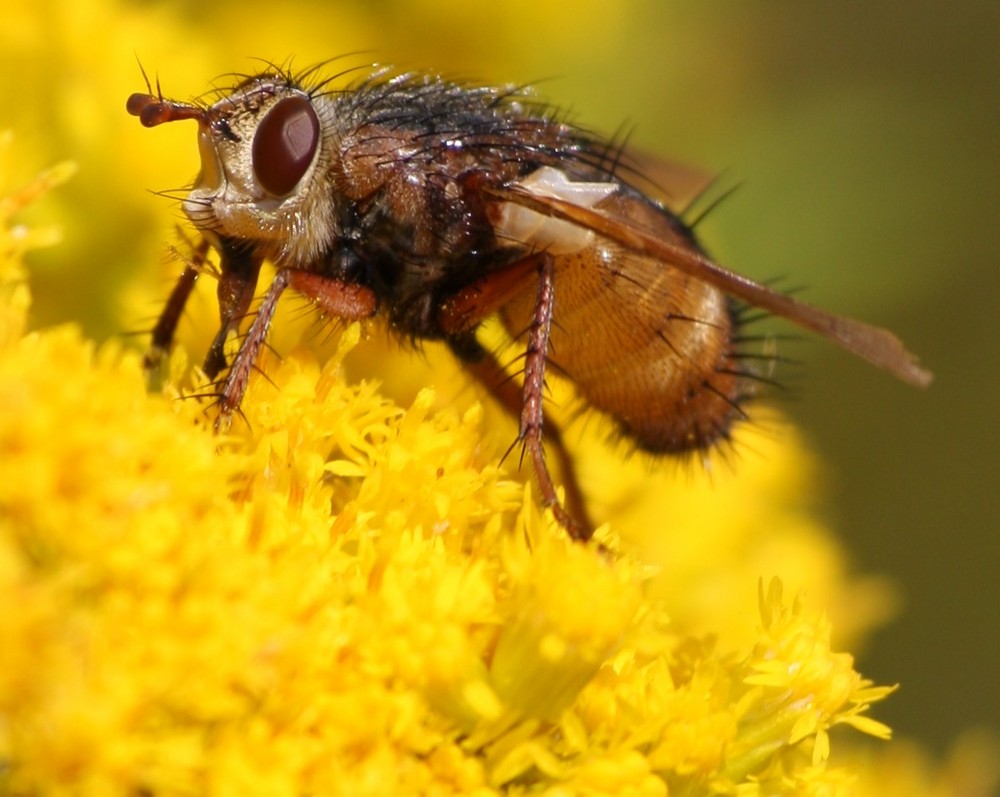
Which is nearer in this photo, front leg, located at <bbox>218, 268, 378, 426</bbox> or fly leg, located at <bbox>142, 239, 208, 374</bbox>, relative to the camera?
front leg, located at <bbox>218, 268, 378, 426</bbox>

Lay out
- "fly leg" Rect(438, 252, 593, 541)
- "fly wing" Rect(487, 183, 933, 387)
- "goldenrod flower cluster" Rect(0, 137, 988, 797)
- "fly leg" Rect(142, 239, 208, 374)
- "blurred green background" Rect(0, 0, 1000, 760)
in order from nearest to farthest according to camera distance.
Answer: "goldenrod flower cluster" Rect(0, 137, 988, 797) < "fly wing" Rect(487, 183, 933, 387) < "fly leg" Rect(438, 252, 593, 541) < "fly leg" Rect(142, 239, 208, 374) < "blurred green background" Rect(0, 0, 1000, 760)

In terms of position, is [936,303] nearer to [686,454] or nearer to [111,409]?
[686,454]

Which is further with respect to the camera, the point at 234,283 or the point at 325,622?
the point at 234,283

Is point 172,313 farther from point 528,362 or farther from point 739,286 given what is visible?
point 739,286

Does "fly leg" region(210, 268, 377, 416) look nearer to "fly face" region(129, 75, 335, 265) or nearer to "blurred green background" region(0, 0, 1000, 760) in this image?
"fly face" region(129, 75, 335, 265)

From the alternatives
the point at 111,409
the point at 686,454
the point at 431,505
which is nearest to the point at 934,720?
the point at 686,454

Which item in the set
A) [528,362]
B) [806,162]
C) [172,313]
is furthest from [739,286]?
[806,162]

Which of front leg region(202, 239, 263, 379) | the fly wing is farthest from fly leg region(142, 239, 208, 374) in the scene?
the fly wing
